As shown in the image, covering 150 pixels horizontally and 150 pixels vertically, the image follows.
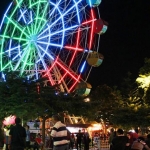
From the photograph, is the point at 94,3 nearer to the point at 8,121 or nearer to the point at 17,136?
the point at 8,121

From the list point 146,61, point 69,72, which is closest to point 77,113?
point 69,72

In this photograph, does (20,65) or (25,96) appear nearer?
(25,96)

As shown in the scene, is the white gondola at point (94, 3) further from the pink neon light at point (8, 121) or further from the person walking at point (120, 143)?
the person walking at point (120, 143)

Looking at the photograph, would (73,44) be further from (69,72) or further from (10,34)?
(10,34)

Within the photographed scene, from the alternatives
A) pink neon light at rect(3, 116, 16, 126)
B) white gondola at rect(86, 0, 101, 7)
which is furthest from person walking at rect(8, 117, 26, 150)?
white gondola at rect(86, 0, 101, 7)

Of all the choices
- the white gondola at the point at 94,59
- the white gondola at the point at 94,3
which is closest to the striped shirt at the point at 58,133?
the white gondola at the point at 94,59

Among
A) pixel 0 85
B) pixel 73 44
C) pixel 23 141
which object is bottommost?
pixel 23 141

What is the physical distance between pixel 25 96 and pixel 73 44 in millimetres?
8008

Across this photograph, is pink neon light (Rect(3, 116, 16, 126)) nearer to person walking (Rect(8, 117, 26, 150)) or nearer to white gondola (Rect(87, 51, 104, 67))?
white gondola (Rect(87, 51, 104, 67))

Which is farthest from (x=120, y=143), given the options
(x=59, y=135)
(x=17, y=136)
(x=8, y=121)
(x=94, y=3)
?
(x=94, y=3)

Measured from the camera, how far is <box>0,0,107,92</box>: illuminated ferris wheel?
87.4 feet

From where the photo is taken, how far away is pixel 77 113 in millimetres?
22234

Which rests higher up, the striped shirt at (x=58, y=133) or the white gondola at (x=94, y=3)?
the white gondola at (x=94, y=3)

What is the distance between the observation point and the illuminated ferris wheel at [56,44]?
26638mm
